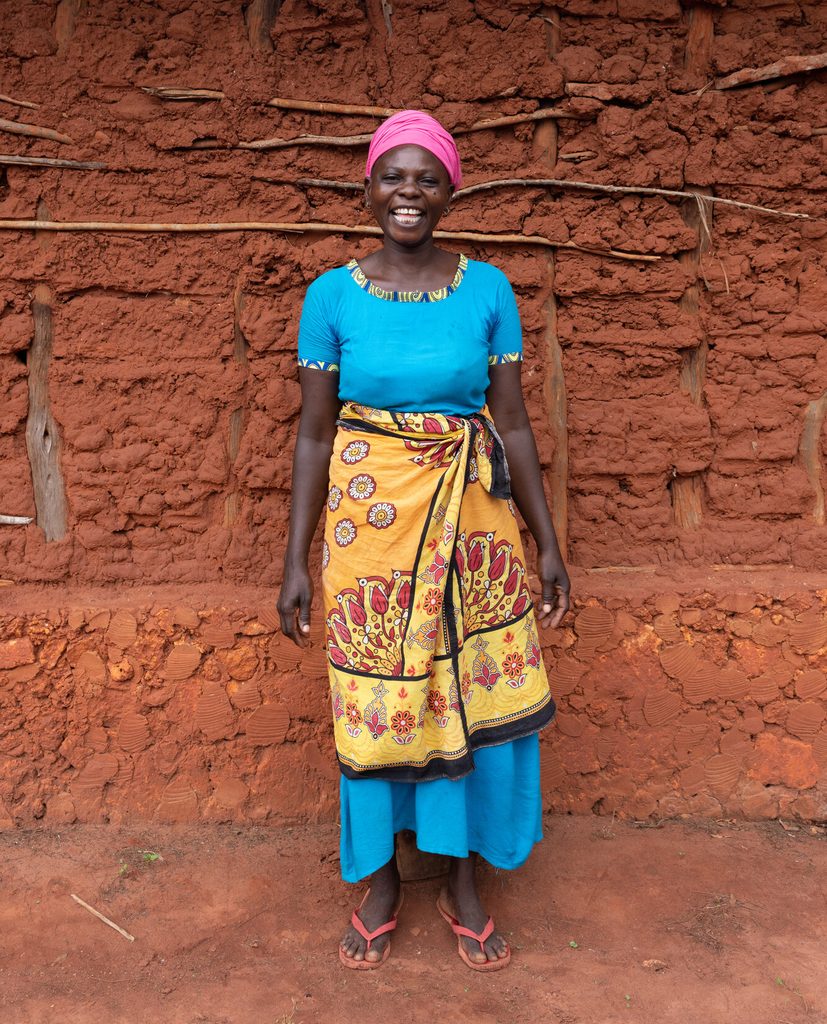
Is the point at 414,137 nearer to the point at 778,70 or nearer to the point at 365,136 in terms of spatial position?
the point at 365,136

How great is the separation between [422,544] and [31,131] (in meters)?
1.92

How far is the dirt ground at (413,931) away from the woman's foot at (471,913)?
6 centimetres

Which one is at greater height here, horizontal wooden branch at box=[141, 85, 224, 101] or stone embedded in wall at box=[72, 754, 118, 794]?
horizontal wooden branch at box=[141, 85, 224, 101]

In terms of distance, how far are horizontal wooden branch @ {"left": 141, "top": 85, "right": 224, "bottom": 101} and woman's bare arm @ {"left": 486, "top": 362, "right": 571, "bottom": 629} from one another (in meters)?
1.40

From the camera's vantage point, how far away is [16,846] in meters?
3.22

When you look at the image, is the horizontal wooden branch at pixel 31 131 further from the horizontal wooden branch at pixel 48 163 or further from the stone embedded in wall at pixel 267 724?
the stone embedded in wall at pixel 267 724

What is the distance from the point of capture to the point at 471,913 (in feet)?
8.90

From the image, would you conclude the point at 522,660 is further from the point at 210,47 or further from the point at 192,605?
the point at 210,47

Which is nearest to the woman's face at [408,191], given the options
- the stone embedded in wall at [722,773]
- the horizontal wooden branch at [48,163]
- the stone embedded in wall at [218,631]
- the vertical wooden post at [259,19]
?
the vertical wooden post at [259,19]

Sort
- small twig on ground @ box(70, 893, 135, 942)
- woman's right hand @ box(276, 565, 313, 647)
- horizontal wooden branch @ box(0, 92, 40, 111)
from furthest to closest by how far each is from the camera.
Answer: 1. horizontal wooden branch @ box(0, 92, 40, 111)
2. small twig on ground @ box(70, 893, 135, 942)
3. woman's right hand @ box(276, 565, 313, 647)

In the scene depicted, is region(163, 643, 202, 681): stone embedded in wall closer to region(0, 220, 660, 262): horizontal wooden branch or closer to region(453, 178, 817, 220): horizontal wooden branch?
region(0, 220, 660, 262): horizontal wooden branch

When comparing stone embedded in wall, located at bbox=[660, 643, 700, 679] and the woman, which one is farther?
stone embedded in wall, located at bbox=[660, 643, 700, 679]

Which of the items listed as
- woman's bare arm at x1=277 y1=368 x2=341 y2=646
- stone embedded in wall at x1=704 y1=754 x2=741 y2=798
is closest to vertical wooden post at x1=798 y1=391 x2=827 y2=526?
stone embedded in wall at x1=704 y1=754 x2=741 y2=798

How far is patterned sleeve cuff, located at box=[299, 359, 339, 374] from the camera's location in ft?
8.14
